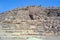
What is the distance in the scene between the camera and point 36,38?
20.9 metres

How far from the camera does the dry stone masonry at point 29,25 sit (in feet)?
69.3

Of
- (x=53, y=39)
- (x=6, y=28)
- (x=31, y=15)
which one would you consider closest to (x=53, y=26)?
(x=53, y=39)

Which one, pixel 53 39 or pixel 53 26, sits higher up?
A: pixel 53 26

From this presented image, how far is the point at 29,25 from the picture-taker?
21.9 metres

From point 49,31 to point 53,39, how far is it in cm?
133

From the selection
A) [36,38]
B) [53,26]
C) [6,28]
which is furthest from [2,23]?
[53,26]

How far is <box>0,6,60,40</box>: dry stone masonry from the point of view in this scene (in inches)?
831

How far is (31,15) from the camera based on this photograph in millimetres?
24078

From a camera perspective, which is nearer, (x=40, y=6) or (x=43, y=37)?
(x=43, y=37)

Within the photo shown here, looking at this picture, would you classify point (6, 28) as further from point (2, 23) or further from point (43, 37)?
point (43, 37)

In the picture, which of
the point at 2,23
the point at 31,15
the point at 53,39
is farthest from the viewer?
the point at 31,15

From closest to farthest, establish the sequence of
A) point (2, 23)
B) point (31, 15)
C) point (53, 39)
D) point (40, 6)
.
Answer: point (53, 39) → point (2, 23) → point (31, 15) → point (40, 6)

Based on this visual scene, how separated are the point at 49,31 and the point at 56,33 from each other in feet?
2.89

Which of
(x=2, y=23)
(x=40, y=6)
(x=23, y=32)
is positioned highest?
(x=40, y=6)
